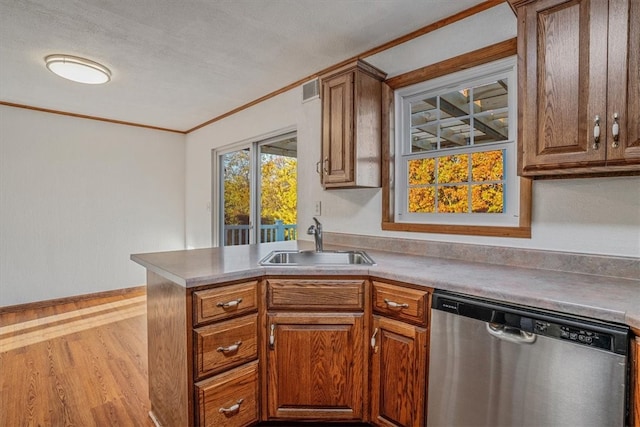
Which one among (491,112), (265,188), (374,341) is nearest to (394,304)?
(374,341)

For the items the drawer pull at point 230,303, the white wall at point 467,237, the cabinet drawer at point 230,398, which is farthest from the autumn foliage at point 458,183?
the cabinet drawer at point 230,398

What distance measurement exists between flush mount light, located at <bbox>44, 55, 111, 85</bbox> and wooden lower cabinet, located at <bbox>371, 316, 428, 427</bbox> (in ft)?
9.36

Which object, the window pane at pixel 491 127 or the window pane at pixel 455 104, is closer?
the window pane at pixel 491 127

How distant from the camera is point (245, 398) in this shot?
1692mm

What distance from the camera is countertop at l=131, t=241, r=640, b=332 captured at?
1.14 m

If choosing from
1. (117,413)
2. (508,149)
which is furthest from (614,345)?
(117,413)

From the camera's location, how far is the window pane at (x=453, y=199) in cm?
214

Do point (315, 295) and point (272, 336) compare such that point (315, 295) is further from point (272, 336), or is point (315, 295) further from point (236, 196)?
point (236, 196)

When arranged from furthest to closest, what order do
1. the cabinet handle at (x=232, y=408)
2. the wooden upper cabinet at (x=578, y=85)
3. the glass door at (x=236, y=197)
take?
1. the glass door at (x=236, y=197)
2. the cabinet handle at (x=232, y=408)
3. the wooden upper cabinet at (x=578, y=85)

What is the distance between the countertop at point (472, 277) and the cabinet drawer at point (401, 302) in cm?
5

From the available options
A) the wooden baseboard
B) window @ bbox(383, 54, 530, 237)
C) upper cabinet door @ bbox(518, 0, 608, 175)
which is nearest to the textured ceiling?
window @ bbox(383, 54, 530, 237)

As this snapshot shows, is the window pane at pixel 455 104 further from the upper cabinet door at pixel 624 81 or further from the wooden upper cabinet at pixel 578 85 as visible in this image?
the upper cabinet door at pixel 624 81

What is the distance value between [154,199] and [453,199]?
4097mm

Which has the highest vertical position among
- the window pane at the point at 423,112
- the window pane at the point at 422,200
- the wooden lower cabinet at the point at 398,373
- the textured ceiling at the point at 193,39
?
the textured ceiling at the point at 193,39
